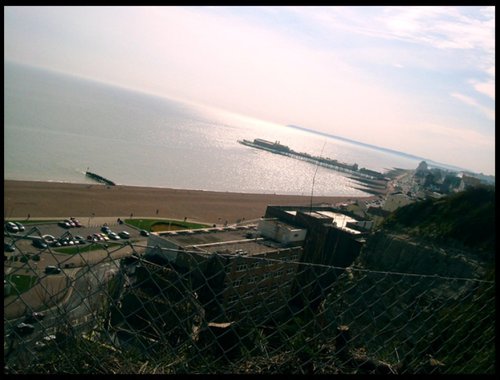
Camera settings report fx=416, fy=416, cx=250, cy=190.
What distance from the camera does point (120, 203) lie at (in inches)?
619

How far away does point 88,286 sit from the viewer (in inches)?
59.7

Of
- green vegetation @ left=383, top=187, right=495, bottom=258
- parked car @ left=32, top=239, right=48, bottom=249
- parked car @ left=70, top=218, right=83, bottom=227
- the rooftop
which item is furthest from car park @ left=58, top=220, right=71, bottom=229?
parked car @ left=32, top=239, right=48, bottom=249

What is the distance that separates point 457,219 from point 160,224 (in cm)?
944

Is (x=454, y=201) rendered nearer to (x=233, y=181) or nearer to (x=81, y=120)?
(x=233, y=181)

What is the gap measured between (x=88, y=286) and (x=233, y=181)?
82.0ft

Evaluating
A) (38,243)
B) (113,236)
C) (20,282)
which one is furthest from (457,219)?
(113,236)

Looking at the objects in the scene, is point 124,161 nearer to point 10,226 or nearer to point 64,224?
point 64,224

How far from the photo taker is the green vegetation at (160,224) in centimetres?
1338

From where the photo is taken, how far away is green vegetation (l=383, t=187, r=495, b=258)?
6266 mm

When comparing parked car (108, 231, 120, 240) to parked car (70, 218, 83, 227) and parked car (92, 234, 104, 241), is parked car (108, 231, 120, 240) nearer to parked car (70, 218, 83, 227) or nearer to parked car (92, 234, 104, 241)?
parked car (92, 234, 104, 241)

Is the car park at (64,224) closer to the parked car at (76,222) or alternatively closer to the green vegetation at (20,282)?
the parked car at (76,222)

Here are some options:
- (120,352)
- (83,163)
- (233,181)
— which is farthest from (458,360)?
(233,181)

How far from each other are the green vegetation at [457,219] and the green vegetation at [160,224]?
24.8 feet

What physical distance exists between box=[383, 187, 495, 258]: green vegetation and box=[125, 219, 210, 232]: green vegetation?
7546 mm
